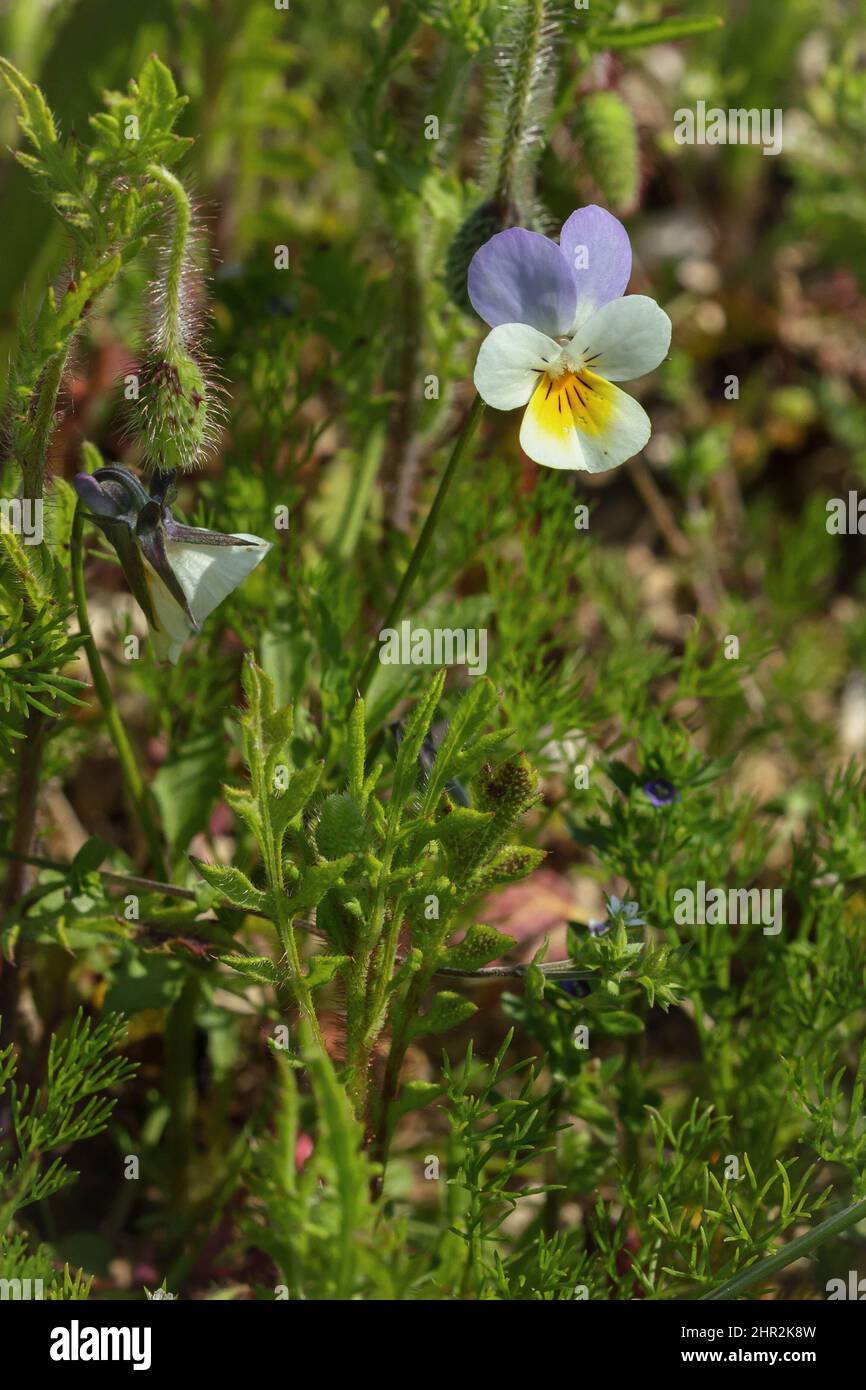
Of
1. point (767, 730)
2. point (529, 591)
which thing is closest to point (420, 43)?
point (529, 591)

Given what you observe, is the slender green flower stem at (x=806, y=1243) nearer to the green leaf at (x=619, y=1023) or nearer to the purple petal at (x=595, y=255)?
the green leaf at (x=619, y=1023)

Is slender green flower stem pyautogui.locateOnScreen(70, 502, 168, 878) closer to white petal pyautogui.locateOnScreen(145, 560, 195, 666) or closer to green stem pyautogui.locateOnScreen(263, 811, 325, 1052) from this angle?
white petal pyautogui.locateOnScreen(145, 560, 195, 666)

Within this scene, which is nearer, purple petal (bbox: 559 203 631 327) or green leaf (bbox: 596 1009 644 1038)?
purple petal (bbox: 559 203 631 327)

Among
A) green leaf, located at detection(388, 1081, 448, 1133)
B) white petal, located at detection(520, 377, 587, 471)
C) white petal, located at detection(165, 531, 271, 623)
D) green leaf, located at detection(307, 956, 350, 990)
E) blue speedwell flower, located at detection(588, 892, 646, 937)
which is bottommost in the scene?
green leaf, located at detection(388, 1081, 448, 1133)

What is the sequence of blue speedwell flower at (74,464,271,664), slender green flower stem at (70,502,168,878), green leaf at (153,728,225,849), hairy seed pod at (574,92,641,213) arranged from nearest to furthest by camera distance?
blue speedwell flower at (74,464,271,664) → slender green flower stem at (70,502,168,878) → green leaf at (153,728,225,849) → hairy seed pod at (574,92,641,213)

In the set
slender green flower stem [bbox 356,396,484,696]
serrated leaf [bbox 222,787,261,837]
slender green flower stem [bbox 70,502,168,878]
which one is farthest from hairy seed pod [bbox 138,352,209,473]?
serrated leaf [bbox 222,787,261,837]
